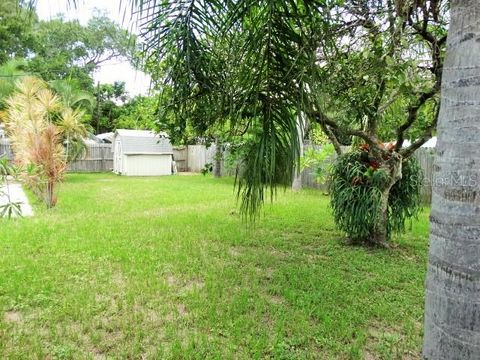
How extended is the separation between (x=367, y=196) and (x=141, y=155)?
1508cm

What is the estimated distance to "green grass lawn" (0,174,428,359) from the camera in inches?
118

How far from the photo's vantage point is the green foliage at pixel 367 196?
5637mm

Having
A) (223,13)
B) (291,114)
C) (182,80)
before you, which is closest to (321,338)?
(291,114)

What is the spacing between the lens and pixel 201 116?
126 inches

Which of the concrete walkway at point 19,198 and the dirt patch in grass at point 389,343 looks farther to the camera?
the concrete walkway at point 19,198

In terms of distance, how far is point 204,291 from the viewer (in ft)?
13.3

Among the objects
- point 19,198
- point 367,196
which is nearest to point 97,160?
point 19,198

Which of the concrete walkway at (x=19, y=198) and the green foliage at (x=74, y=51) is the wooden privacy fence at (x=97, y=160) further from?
the concrete walkway at (x=19, y=198)

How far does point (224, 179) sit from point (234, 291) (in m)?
12.9

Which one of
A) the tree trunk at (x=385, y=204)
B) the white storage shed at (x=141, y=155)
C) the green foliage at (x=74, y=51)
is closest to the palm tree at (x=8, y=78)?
the white storage shed at (x=141, y=155)

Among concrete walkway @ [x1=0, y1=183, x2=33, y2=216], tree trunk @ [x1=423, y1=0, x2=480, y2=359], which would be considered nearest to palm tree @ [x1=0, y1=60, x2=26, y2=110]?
concrete walkway @ [x1=0, y1=183, x2=33, y2=216]

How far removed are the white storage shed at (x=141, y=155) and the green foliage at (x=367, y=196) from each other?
13.5 metres

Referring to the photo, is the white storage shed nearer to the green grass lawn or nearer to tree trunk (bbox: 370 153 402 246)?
the green grass lawn

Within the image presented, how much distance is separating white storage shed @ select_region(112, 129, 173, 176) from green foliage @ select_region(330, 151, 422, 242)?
13519 mm
